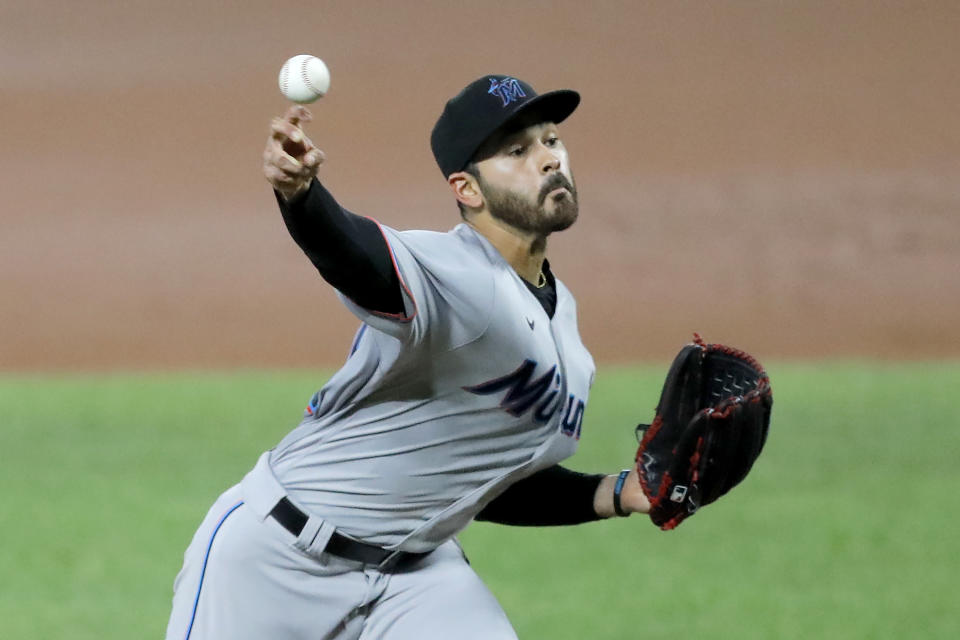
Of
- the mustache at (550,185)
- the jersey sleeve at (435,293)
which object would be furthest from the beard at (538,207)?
the jersey sleeve at (435,293)

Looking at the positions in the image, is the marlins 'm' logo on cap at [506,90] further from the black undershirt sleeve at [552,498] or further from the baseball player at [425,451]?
the black undershirt sleeve at [552,498]

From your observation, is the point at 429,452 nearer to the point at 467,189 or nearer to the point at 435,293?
the point at 435,293

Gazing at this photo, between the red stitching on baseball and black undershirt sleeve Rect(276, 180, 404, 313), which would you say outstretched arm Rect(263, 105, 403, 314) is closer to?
black undershirt sleeve Rect(276, 180, 404, 313)

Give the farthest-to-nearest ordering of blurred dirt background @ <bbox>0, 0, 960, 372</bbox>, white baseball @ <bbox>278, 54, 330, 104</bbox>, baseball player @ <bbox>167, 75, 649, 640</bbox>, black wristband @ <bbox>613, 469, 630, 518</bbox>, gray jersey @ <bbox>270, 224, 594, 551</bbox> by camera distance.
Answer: blurred dirt background @ <bbox>0, 0, 960, 372</bbox>, black wristband @ <bbox>613, 469, 630, 518</bbox>, baseball player @ <bbox>167, 75, 649, 640</bbox>, gray jersey @ <bbox>270, 224, 594, 551</bbox>, white baseball @ <bbox>278, 54, 330, 104</bbox>

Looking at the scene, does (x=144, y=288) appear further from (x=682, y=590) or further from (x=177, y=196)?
(x=682, y=590)

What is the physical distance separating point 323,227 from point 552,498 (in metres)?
1.36

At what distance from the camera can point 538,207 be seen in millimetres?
3436

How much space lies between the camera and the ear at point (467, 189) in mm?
3523

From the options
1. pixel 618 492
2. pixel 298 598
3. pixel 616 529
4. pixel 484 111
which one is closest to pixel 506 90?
pixel 484 111

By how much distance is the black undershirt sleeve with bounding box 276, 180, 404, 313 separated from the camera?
9.25ft

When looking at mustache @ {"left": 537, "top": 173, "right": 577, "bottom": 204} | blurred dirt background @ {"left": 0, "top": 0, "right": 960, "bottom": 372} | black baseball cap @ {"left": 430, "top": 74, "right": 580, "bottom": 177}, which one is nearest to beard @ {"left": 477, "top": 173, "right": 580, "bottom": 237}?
mustache @ {"left": 537, "top": 173, "right": 577, "bottom": 204}

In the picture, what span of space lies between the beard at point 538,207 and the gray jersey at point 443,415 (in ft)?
0.32

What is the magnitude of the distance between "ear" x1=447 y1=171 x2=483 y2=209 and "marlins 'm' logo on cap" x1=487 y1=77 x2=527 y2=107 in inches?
8.3

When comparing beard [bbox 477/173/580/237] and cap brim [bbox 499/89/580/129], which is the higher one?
cap brim [bbox 499/89/580/129]
